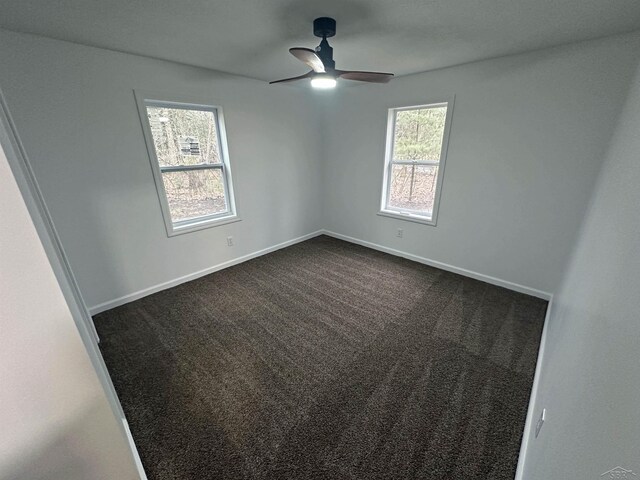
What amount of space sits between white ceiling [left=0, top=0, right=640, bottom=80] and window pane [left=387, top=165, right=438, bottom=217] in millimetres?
1281

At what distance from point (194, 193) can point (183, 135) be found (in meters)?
0.66

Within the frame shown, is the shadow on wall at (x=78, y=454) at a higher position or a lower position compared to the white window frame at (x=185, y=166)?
lower

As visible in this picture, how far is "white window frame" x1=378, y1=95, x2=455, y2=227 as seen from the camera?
293 cm

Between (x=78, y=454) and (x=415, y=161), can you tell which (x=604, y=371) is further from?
(x=415, y=161)

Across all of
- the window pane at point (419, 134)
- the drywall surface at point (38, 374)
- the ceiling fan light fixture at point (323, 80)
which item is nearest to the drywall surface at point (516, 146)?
the window pane at point (419, 134)

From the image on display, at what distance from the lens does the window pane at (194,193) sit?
2.90 m

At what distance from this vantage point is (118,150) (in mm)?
2391

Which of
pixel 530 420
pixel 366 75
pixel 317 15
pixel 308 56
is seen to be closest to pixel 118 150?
pixel 308 56

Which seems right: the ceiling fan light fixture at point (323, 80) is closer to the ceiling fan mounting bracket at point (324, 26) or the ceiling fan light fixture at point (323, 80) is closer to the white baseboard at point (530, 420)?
the ceiling fan mounting bracket at point (324, 26)

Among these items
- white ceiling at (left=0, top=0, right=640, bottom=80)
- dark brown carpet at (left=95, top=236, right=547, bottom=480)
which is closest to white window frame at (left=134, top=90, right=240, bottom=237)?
white ceiling at (left=0, top=0, right=640, bottom=80)

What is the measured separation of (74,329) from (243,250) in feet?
9.58

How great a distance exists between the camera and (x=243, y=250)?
364 cm

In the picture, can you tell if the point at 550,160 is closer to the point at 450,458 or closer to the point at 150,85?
the point at 450,458

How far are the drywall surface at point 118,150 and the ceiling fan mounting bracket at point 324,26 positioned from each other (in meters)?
1.62
